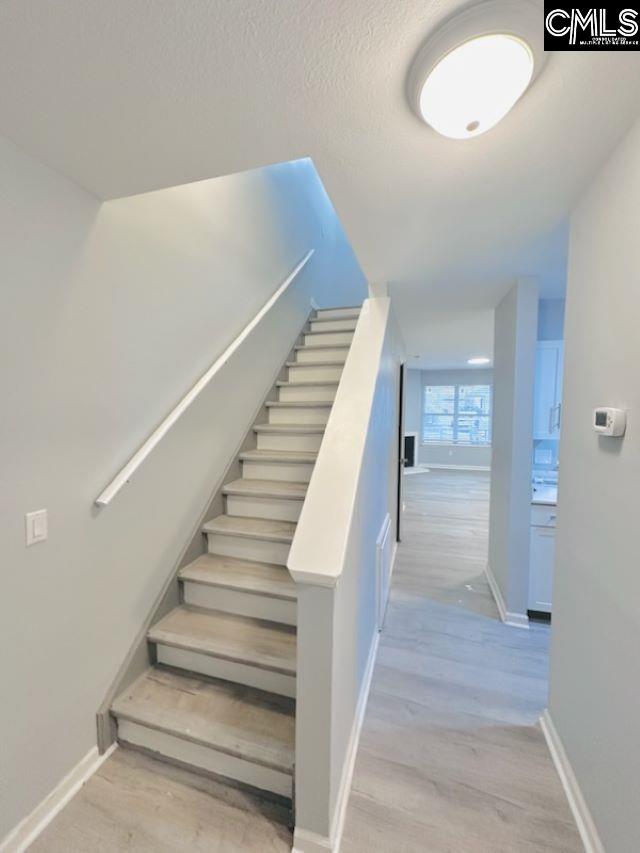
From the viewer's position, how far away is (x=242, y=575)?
1887mm

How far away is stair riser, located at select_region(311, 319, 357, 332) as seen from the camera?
3555 mm

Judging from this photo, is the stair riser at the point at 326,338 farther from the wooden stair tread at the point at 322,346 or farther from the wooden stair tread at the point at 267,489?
the wooden stair tread at the point at 267,489

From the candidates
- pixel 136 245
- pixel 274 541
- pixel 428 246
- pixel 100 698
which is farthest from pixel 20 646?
pixel 428 246

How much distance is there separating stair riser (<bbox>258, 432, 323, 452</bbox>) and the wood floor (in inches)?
53.7

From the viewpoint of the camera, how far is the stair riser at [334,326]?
3555mm

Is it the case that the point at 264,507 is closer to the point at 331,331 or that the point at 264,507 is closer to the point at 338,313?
the point at 331,331

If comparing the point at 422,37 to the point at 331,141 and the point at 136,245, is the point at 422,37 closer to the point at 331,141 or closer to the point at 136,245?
the point at 331,141

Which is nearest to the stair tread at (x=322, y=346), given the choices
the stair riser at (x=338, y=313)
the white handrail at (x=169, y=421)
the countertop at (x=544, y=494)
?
the stair riser at (x=338, y=313)

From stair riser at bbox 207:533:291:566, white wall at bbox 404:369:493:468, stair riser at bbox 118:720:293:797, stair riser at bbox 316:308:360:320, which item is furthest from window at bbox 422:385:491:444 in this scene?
stair riser at bbox 118:720:293:797

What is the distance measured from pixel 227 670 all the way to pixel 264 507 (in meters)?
0.86

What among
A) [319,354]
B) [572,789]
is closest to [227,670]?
[572,789]

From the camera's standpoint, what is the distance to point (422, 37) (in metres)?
0.78

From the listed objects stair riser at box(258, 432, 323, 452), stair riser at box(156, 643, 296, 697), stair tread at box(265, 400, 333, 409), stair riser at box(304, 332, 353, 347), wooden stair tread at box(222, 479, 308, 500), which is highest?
stair riser at box(304, 332, 353, 347)

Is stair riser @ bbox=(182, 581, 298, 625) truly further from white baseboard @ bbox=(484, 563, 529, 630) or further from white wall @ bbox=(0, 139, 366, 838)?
white baseboard @ bbox=(484, 563, 529, 630)
